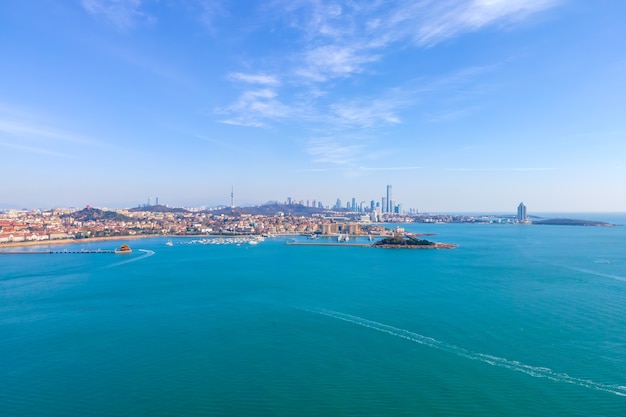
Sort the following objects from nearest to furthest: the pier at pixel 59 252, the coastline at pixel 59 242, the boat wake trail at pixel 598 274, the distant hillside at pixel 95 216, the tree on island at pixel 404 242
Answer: the boat wake trail at pixel 598 274 → the pier at pixel 59 252 → the coastline at pixel 59 242 → the tree on island at pixel 404 242 → the distant hillside at pixel 95 216

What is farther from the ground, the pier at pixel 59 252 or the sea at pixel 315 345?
the pier at pixel 59 252

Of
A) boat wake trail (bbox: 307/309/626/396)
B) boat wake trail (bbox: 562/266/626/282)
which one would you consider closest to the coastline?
boat wake trail (bbox: 307/309/626/396)

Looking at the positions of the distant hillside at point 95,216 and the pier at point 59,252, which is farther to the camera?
the distant hillside at point 95,216

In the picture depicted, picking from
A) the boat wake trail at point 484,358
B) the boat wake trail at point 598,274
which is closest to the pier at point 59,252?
the boat wake trail at point 484,358

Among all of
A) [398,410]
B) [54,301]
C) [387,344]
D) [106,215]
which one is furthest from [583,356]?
[106,215]

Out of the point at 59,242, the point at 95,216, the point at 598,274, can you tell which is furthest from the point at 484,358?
the point at 95,216

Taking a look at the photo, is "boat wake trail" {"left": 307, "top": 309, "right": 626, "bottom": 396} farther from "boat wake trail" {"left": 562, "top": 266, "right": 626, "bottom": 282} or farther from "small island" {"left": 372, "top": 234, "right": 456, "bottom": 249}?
"small island" {"left": 372, "top": 234, "right": 456, "bottom": 249}

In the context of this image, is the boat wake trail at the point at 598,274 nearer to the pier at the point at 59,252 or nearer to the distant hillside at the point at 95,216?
the pier at the point at 59,252
